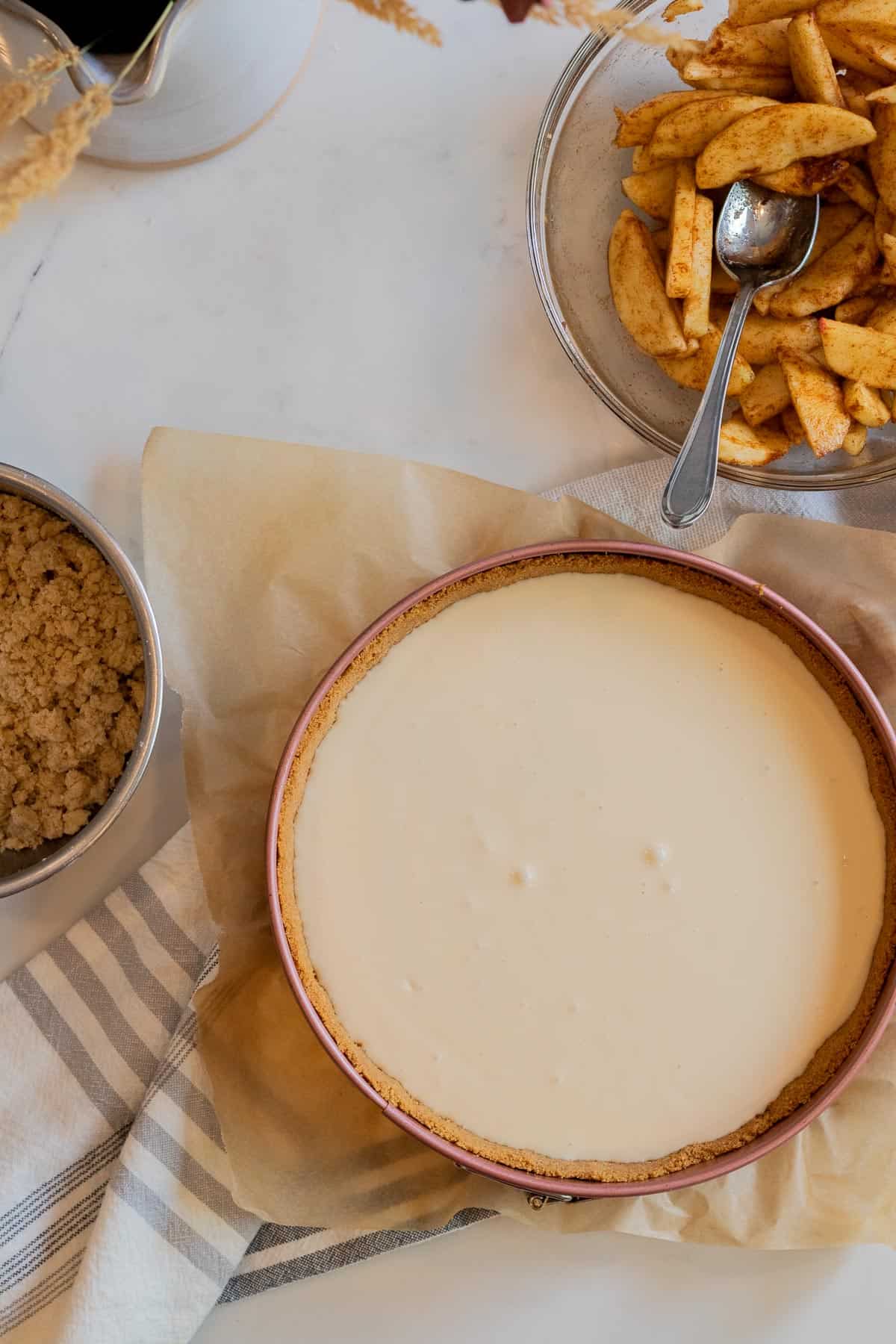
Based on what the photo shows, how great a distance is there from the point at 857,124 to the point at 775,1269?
1.07m

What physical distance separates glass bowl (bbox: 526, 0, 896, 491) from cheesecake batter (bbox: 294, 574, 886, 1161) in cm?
27

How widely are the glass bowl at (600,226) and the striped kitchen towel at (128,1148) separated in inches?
24.3

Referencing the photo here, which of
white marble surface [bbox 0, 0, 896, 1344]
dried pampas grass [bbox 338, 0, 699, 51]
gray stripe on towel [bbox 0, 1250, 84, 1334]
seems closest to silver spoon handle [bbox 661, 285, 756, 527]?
white marble surface [bbox 0, 0, 896, 1344]

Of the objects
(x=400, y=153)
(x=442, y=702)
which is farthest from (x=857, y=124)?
(x=442, y=702)

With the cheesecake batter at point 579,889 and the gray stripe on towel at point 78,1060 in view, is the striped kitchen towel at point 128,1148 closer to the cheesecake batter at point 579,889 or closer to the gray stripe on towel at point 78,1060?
the gray stripe on towel at point 78,1060

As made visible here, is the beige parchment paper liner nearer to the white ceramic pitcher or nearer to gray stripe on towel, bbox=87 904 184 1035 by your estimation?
gray stripe on towel, bbox=87 904 184 1035

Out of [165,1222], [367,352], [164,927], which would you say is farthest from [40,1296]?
[367,352]

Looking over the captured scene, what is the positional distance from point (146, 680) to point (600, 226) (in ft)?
2.05

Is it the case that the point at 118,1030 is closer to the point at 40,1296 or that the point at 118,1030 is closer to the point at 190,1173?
the point at 190,1173

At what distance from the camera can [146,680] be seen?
3.33 feet

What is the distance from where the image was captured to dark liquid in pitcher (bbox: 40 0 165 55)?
0.85 metres

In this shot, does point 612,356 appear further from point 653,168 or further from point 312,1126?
point 312,1126

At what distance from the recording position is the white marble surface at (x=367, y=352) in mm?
1136

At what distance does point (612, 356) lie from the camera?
114 centimetres
